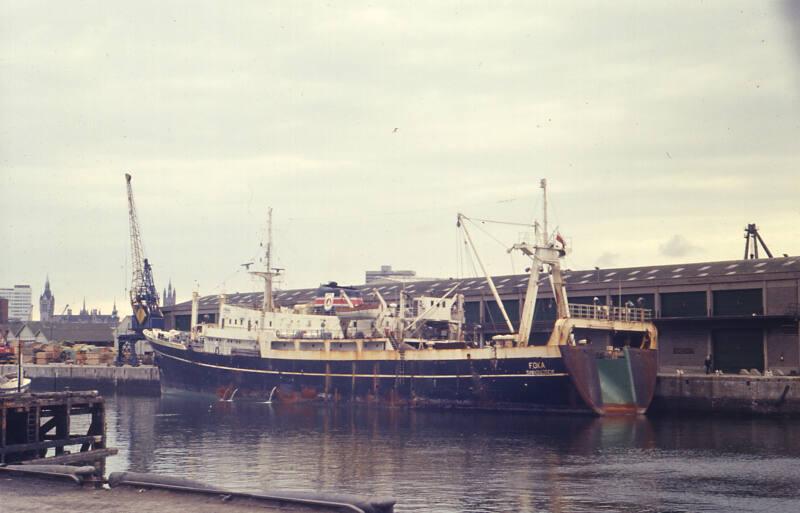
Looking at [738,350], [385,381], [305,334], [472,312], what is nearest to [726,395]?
[738,350]

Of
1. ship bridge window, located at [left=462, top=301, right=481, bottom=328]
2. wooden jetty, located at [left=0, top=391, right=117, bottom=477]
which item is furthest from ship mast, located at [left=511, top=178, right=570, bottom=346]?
wooden jetty, located at [left=0, top=391, right=117, bottom=477]

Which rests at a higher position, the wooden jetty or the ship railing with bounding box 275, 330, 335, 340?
the ship railing with bounding box 275, 330, 335, 340

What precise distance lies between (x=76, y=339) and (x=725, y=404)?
118m

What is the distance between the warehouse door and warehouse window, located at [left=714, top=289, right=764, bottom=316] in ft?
5.62

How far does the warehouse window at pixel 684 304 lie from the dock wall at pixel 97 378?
5029 cm

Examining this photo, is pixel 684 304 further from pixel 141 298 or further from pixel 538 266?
pixel 141 298

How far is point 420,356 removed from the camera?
71.8 metres

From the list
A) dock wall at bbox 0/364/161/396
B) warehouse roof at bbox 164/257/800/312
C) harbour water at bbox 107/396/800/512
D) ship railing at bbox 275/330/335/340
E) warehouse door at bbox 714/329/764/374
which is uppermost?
warehouse roof at bbox 164/257/800/312

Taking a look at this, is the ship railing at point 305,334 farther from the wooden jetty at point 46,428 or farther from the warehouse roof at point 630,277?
the wooden jetty at point 46,428

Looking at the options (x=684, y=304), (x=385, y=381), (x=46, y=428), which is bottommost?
(x=46, y=428)

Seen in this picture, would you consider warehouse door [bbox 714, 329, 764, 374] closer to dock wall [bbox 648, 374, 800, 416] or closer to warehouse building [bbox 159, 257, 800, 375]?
warehouse building [bbox 159, 257, 800, 375]

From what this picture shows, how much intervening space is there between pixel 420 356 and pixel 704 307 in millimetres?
21585

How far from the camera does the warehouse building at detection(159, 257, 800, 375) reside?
6894cm

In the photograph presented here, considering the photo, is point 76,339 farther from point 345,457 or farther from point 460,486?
point 460,486
